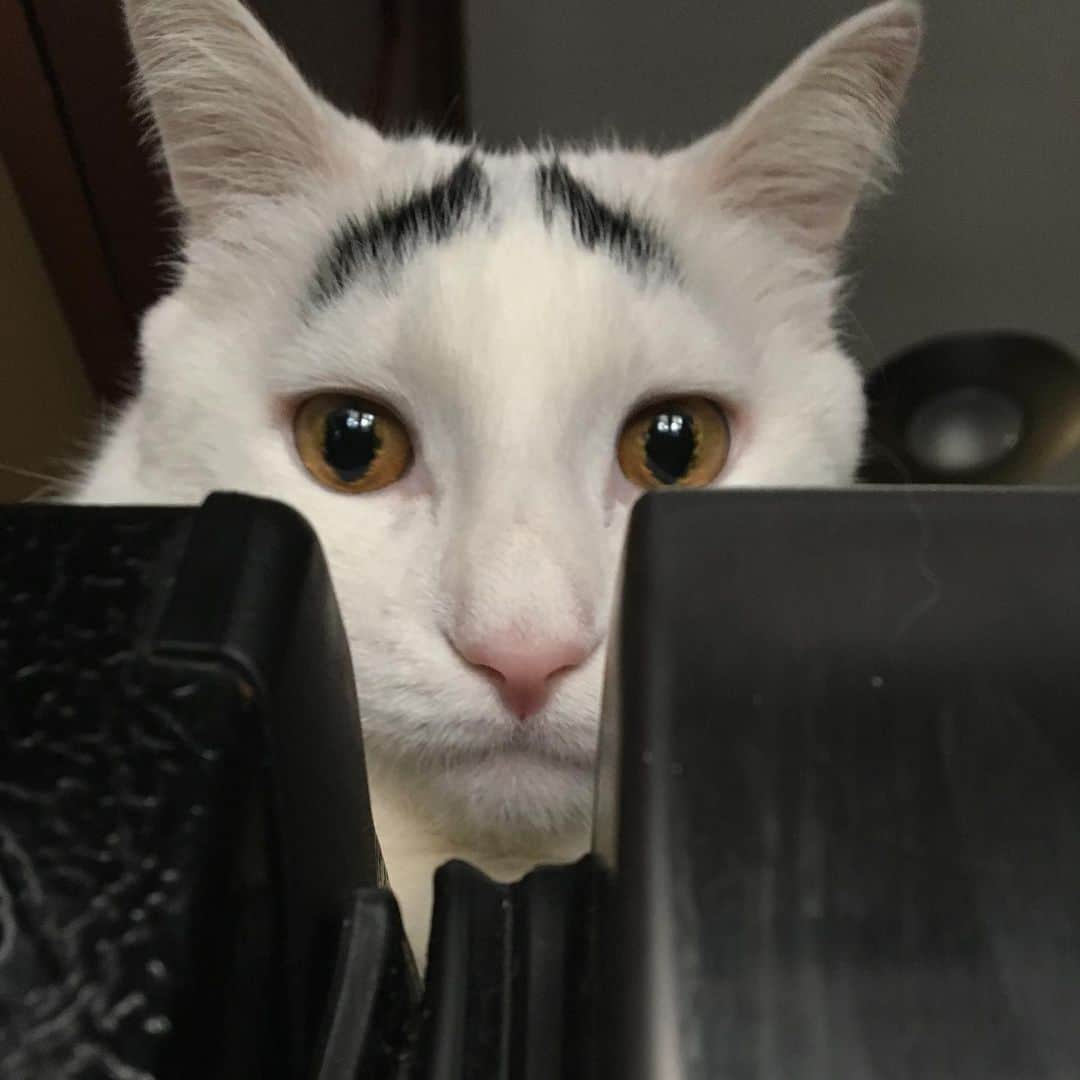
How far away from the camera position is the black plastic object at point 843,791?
0.77ft

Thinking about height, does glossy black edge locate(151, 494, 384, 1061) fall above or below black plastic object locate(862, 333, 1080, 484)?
below

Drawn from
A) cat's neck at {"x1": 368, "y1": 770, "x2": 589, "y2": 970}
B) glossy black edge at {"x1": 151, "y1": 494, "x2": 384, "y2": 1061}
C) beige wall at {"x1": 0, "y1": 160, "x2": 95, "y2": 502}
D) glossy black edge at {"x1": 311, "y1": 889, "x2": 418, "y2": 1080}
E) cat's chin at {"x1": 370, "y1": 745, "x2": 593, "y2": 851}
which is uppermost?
beige wall at {"x1": 0, "y1": 160, "x2": 95, "y2": 502}

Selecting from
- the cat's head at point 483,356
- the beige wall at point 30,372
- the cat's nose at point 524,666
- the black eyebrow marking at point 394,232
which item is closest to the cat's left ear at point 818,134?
the cat's head at point 483,356

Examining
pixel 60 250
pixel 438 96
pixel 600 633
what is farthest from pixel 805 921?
pixel 438 96

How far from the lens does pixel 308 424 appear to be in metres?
0.74

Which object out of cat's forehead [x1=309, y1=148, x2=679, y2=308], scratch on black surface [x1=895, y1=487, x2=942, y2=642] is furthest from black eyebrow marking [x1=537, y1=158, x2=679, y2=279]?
scratch on black surface [x1=895, y1=487, x2=942, y2=642]

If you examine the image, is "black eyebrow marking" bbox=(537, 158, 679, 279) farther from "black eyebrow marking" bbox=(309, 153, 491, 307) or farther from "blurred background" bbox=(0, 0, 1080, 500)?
"blurred background" bbox=(0, 0, 1080, 500)

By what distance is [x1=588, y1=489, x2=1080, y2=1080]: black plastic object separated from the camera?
9.2 inches

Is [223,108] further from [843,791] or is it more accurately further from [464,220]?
[843,791]

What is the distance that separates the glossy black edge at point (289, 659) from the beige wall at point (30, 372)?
936 mm

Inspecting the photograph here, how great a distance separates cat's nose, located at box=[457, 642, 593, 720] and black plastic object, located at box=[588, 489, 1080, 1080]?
285 millimetres

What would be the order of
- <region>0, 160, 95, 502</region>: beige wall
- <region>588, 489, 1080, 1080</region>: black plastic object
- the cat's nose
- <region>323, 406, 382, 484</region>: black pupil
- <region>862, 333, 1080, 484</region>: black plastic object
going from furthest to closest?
<region>862, 333, 1080, 484</region>: black plastic object < <region>0, 160, 95, 502</region>: beige wall < <region>323, 406, 382, 484</region>: black pupil < the cat's nose < <region>588, 489, 1080, 1080</region>: black plastic object

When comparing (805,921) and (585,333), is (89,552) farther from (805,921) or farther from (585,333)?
(585,333)

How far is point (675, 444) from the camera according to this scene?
2.46 feet
